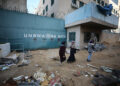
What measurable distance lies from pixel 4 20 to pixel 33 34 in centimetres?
332

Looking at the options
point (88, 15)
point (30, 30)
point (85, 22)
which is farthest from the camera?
point (30, 30)

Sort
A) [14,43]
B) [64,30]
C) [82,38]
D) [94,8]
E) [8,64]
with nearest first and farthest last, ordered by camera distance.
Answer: [8,64], [94,8], [14,43], [82,38], [64,30]

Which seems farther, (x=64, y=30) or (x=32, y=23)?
(x=64, y=30)

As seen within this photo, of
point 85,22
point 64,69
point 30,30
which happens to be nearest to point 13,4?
point 30,30

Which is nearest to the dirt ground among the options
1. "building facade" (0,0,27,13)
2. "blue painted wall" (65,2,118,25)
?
"blue painted wall" (65,2,118,25)

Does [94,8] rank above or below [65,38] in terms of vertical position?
above

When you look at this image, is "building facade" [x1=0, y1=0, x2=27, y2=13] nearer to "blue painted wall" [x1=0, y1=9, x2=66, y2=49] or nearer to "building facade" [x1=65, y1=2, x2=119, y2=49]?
"blue painted wall" [x1=0, y1=9, x2=66, y2=49]

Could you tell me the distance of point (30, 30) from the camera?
8.42 m

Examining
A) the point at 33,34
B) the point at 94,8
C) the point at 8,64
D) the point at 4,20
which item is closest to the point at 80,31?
the point at 94,8

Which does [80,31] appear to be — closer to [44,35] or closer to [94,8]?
[94,8]

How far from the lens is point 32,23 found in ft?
27.9

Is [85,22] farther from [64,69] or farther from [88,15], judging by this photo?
[64,69]

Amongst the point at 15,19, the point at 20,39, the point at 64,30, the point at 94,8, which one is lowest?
the point at 20,39

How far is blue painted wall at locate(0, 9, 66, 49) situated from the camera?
23.7 ft
